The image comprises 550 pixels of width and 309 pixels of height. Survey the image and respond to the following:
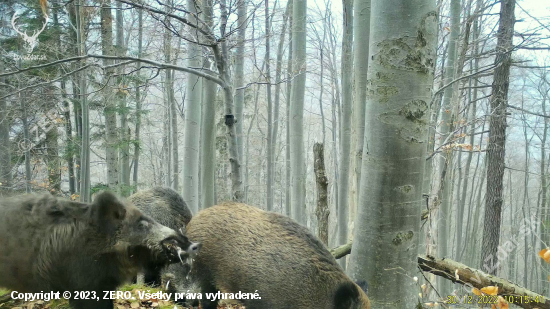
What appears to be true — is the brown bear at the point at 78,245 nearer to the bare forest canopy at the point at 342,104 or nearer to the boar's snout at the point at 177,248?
the boar's snout at the point at 177,248

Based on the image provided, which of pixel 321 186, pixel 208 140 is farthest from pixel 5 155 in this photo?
pixel 321 186

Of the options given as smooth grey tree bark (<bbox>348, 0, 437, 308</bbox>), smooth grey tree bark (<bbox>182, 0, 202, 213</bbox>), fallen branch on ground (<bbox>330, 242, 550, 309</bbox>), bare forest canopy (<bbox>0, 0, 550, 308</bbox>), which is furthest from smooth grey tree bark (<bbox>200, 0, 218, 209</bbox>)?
smooth grey tree bark (<bbox>348, 0, 437, 308</bbox>)

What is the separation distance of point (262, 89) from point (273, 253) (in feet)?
89.1

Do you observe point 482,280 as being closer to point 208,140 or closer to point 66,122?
point 208,140

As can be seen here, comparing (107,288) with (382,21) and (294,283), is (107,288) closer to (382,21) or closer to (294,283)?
(294,283)

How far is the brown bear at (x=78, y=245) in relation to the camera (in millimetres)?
2729

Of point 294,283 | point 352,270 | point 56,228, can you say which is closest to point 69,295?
point 56,228

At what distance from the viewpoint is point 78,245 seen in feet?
9.05

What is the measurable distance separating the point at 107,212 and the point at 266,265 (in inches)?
55.2

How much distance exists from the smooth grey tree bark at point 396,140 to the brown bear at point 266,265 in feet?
1.16

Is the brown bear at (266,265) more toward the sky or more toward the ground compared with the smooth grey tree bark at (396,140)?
more toward the ground

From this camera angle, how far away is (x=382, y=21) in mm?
2936

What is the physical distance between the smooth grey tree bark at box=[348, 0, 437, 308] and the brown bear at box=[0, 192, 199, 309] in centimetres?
157

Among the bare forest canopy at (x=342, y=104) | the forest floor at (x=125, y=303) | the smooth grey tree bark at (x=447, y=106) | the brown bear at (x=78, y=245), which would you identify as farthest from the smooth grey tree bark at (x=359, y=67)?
the brown bear at (x=78, y=245)
